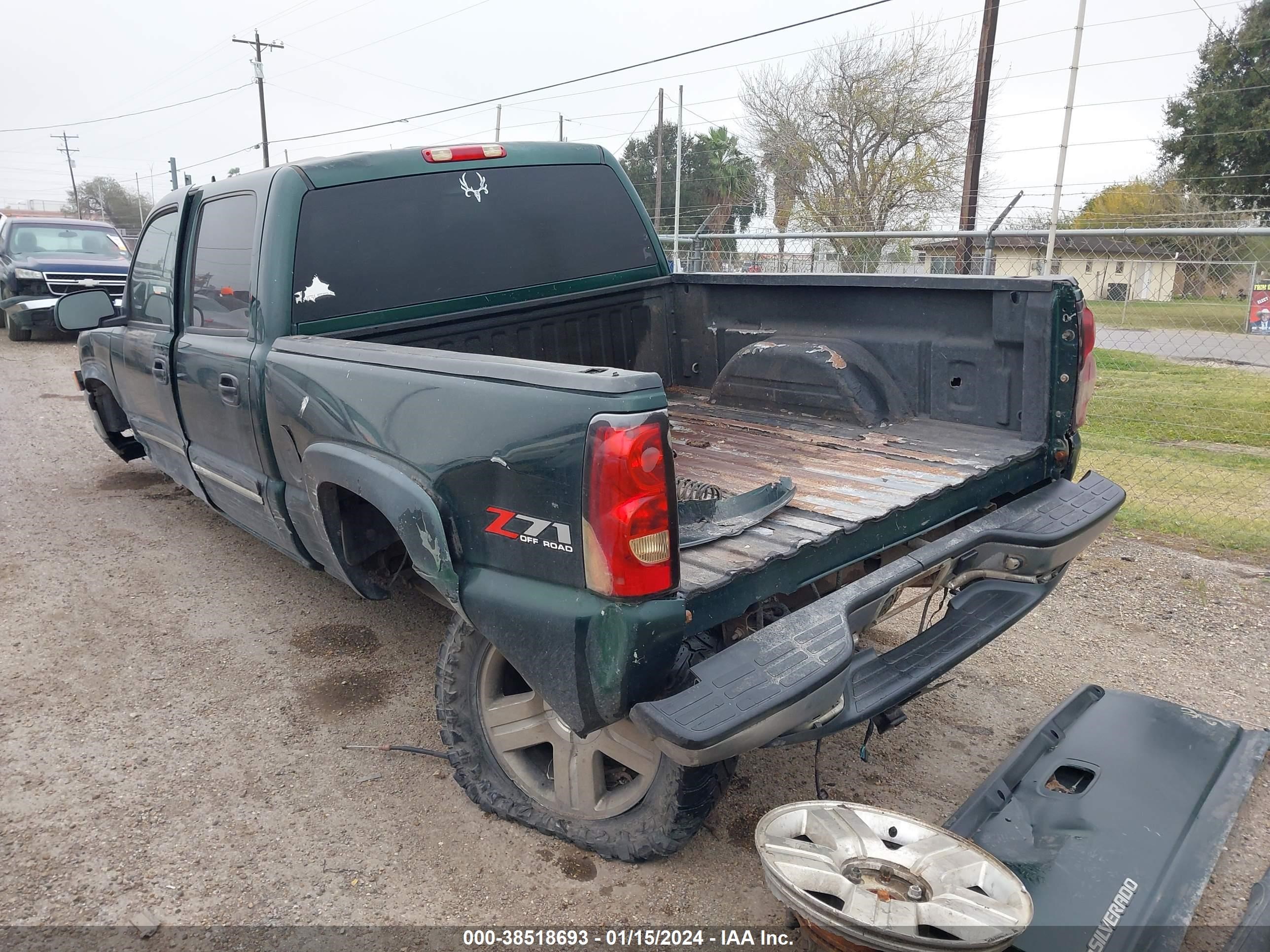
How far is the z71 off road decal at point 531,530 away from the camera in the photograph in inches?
83.6

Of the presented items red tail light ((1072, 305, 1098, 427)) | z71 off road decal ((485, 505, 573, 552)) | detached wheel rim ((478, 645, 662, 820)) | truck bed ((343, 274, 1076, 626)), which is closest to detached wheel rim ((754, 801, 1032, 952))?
detached wheel rim ((478, 645, 662, 820))

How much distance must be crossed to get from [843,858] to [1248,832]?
143cm

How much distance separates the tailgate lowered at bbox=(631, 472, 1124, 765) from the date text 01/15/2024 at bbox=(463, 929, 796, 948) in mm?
617

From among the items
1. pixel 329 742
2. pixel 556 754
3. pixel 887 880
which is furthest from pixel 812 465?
pixel 329 742

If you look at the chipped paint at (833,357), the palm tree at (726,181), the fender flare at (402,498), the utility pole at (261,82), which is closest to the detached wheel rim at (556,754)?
the fender flare at (402,498)

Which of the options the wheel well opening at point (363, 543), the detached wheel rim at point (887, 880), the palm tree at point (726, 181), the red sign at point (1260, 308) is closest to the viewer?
the detached wheel rim at point (887, 880)

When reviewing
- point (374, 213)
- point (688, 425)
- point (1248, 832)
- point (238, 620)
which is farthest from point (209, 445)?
point (1248, 832)

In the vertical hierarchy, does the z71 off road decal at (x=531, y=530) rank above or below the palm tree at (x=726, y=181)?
below

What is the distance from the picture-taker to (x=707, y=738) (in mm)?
1988

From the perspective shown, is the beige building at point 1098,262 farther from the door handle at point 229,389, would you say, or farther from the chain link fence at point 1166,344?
the door handle at point 229,389

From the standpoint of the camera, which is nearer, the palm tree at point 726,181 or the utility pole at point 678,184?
the utility pole at point 678,184

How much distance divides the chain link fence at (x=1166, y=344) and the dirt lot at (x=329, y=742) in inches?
50.4

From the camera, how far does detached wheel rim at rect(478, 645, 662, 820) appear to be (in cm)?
254

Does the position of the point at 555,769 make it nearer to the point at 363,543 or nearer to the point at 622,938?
the point at 622,938
